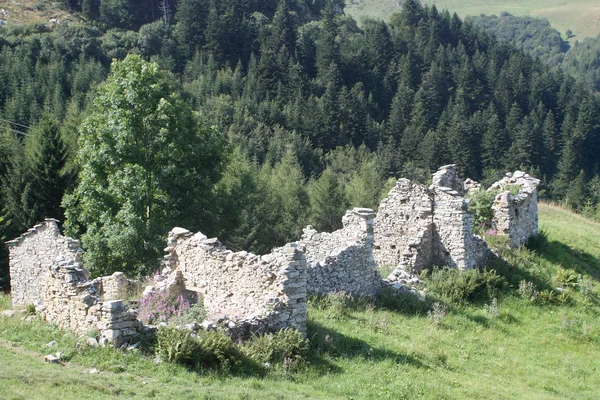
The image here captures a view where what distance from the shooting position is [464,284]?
20.4m

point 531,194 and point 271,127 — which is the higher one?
A: point 531,194

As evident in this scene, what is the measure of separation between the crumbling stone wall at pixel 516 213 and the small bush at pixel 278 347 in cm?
1279

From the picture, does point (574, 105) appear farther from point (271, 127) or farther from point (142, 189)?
point (142, 189)

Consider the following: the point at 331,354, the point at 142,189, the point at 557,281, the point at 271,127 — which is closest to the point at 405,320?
the point at 331,354

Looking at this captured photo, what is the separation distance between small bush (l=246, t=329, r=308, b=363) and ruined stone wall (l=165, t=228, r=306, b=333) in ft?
1.32

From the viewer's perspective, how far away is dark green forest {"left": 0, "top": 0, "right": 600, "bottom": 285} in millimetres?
27781

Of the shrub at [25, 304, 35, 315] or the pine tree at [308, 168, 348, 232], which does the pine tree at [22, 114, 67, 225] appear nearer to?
the shrub at [25, 304, 35, 315]

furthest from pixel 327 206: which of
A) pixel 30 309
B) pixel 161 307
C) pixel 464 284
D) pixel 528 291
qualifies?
pixel 30 309

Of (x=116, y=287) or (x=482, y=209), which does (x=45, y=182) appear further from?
(x=482, y=209)

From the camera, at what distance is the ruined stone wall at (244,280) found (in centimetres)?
1434

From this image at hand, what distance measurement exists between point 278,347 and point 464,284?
8.55m

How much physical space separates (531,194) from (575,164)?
7403 centimetres

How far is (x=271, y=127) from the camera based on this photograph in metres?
90.1

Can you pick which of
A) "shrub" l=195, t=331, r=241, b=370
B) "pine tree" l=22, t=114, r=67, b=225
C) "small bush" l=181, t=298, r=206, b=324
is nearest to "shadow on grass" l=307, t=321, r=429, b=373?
"shrub" l=195, t=331, r=241, b=370
